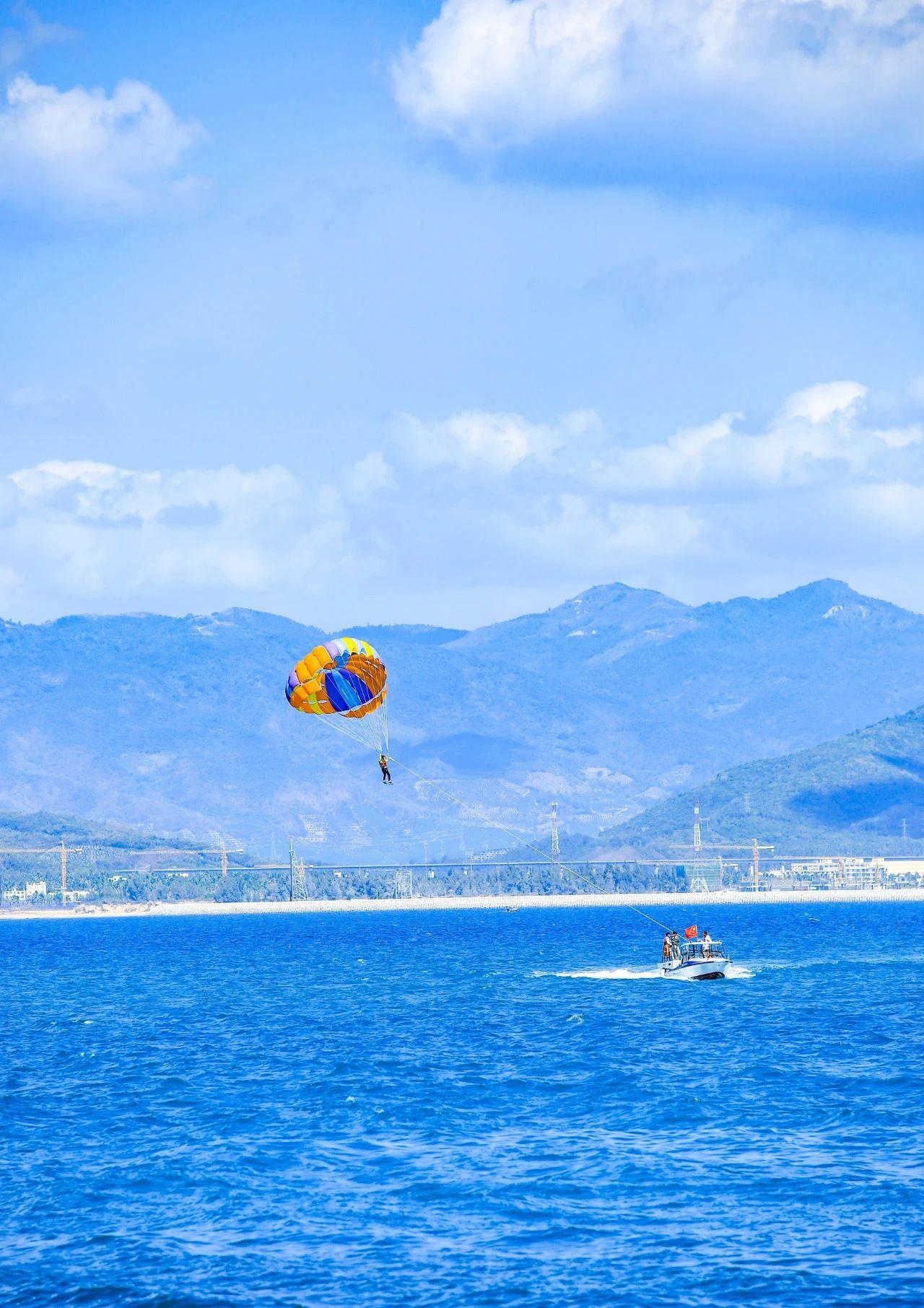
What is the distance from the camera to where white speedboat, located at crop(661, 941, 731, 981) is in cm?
13188

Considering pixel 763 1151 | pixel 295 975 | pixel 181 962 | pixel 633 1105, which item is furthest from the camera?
pixel 181 962

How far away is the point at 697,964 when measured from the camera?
434 ft

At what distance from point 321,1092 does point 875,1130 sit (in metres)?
24.3

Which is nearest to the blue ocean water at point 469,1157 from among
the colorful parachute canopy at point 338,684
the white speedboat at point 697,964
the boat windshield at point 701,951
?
the white speedboat at point 697,964

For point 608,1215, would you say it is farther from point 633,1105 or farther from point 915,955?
point 915,955

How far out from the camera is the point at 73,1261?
4872cm

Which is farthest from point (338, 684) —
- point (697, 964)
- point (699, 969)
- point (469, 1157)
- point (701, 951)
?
point (701, 951)

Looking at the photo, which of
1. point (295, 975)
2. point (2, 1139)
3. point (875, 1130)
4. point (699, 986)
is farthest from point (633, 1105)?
point (295, 975)

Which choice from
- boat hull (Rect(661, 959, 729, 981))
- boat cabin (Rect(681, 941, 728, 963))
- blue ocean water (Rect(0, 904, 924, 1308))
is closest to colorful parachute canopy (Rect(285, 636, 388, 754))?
blue ocean water (Rect(0, 904, 924, 1308))

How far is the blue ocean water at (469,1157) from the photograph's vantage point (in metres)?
46.8

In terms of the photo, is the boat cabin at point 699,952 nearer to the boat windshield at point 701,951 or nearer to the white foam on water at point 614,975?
the boat windshield at point 701,951

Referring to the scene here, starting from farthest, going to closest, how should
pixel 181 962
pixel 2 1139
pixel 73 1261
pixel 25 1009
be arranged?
pixel 181 962, pixel 25 1009, pixel 2 1139, pixel 73 1261

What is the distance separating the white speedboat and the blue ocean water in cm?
1688

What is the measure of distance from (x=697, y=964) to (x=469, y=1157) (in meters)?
73.8
